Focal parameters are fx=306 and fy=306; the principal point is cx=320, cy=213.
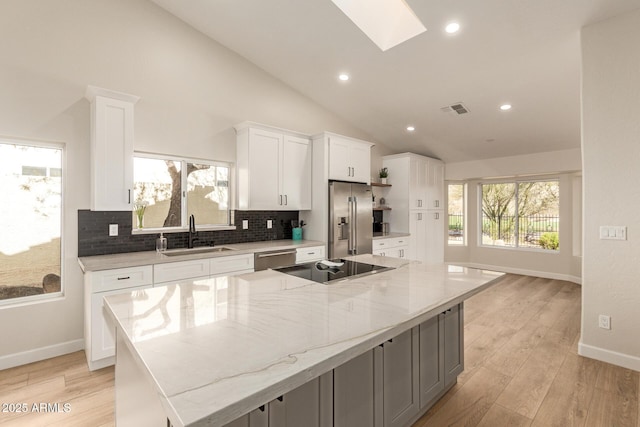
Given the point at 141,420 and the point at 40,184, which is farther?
the point at 40,184

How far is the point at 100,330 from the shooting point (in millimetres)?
2561

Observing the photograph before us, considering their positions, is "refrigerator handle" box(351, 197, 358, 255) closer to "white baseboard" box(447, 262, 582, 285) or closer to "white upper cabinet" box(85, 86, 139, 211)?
"white upper cabinet" box(85, 86, 139, 211)

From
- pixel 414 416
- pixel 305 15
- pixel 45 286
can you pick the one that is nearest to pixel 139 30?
Result: pixel 305 15

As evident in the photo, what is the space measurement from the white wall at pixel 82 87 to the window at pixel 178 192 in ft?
0.62

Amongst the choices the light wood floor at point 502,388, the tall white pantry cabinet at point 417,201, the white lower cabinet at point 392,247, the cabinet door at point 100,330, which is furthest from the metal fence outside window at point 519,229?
the cabinet door at point 100,330

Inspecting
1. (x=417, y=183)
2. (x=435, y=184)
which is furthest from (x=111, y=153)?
(x=435, y=184)

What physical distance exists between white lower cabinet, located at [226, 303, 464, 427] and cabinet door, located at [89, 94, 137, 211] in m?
2.56

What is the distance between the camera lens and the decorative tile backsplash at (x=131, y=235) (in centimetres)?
298

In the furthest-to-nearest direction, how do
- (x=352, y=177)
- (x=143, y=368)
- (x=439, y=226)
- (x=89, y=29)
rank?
1. (x=439, y=226)
2. (x=352, y=177)
3. (x=89, y=29)
4. (x=143, y=368)

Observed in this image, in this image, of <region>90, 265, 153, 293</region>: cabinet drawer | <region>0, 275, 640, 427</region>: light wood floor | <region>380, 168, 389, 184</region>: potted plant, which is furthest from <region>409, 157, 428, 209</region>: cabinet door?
<region>90, 265, 153, 293</region>: cabinet drawer

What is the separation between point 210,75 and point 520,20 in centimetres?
327

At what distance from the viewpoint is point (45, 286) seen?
2895 millimetres

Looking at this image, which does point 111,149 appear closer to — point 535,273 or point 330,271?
point 330,271

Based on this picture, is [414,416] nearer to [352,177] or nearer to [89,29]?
[352,177]
